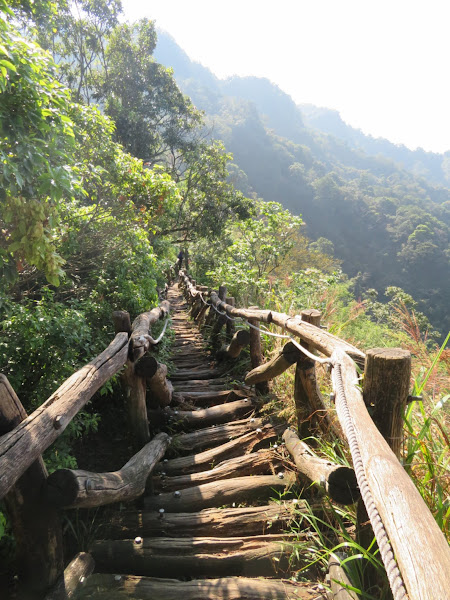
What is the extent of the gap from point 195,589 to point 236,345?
2582mm

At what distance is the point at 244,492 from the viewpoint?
2109 mm

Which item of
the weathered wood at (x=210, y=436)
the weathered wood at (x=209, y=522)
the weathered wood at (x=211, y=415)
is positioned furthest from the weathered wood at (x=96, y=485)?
the weathered wood at (x=211, y=415)

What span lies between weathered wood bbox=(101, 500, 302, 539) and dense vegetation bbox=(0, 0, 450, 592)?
1.62ft

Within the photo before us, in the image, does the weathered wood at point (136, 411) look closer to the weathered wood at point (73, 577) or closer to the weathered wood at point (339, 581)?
the weathered wood at point (73, 577)

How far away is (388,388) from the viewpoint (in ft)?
3.84

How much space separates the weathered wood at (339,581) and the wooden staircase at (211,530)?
11 cm

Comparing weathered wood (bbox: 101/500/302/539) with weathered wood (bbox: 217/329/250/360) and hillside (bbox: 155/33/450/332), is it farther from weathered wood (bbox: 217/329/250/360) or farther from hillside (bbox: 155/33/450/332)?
hillside (bbox: 155/33/450/332)

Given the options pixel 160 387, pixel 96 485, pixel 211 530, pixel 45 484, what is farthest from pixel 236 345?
pixel 45 484

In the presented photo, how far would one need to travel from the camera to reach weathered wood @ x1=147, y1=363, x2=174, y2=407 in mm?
2750

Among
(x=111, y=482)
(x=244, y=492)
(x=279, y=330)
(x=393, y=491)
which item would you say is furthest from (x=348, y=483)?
(x=279, y=330)

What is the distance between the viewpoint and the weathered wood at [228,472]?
2.30 metres

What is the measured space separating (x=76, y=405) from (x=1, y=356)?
955 mm

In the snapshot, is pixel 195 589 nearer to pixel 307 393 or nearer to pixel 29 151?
pixel 307 393

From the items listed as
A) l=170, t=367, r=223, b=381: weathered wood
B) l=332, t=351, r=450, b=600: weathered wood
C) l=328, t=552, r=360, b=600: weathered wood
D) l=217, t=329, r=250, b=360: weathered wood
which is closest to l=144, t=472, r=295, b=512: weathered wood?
l=328, t=552, r=360, b=600: weathered wood
